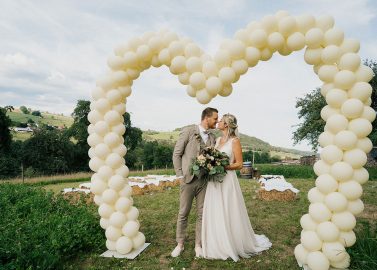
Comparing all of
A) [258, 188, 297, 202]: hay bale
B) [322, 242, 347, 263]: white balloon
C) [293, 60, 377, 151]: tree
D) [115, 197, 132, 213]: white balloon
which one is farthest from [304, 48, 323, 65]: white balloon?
[293, 60, 377, 151]: tree

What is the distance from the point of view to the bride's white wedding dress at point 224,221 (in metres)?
5.21

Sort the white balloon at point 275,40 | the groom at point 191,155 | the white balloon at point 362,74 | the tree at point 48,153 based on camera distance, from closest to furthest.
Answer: the white balloon at point 362,74, the white balloon at point 275,40, the groom at point 191,155, the tree at point 48,153

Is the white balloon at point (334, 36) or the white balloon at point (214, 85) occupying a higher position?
the white balloon at point (334, 36)

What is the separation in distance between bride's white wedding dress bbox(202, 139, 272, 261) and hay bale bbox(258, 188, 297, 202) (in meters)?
5.39

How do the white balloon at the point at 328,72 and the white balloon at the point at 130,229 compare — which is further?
the white balloon at the point at 130,229

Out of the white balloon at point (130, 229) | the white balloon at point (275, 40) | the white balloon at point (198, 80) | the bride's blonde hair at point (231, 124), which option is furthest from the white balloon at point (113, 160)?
the white balloon at point (275, 40)

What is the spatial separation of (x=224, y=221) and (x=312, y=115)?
25908mm

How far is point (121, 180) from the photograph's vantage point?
570cm

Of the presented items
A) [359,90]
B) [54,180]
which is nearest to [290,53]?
[359,90]

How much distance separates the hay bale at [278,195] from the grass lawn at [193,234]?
0.25 metres

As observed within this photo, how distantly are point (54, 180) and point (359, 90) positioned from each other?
20.9 metres

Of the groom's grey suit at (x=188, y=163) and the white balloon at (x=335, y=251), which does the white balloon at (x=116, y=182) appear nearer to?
the groom's grey suit at (x=188, y=163)

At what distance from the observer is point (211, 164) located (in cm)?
508

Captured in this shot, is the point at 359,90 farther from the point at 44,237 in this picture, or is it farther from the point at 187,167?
the point at 44,237
